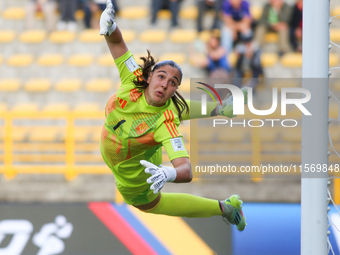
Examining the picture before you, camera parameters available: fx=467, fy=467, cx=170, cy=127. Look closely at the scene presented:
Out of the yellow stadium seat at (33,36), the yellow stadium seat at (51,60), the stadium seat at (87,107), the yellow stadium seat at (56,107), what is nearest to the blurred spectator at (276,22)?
the stadium seat at (87,107)

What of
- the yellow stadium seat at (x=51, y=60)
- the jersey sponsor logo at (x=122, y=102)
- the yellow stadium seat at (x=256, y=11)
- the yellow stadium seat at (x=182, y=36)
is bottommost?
the jersey sponsor logo at (x=122, y=102)

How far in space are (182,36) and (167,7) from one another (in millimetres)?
821

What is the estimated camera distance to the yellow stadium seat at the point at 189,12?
1015 centimetres

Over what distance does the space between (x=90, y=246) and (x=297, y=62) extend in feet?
19.1

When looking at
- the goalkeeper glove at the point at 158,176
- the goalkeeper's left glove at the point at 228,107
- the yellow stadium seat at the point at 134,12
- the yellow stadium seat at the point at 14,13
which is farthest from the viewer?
the yellow stadium seat at the point at 14,13

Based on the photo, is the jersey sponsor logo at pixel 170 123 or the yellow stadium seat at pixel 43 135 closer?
the jersey sponsor logo at pixel 170 123

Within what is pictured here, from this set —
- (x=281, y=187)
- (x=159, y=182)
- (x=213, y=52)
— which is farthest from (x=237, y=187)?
(x=159, y=182)

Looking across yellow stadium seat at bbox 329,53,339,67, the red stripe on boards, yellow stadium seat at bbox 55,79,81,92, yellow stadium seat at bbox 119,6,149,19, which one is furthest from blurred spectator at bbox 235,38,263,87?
the red stripe on boards

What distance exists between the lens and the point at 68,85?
30.8 feet

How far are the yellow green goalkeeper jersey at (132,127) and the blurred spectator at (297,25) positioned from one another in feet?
19.8

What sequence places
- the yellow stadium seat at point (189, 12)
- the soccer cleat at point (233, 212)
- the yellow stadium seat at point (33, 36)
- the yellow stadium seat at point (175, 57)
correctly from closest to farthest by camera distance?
the soccer cleat at point (233, 212) < the yellow stadium seat at point (175, 57) < the yellow stadium seat at point (189, 12) < the yellow stadium seat at point (33, 36)

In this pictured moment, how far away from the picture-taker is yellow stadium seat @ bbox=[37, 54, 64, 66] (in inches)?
390

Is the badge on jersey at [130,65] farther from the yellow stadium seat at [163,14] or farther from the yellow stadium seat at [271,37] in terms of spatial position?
the yellow stadium seat at [163,14]

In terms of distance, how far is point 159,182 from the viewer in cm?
291
